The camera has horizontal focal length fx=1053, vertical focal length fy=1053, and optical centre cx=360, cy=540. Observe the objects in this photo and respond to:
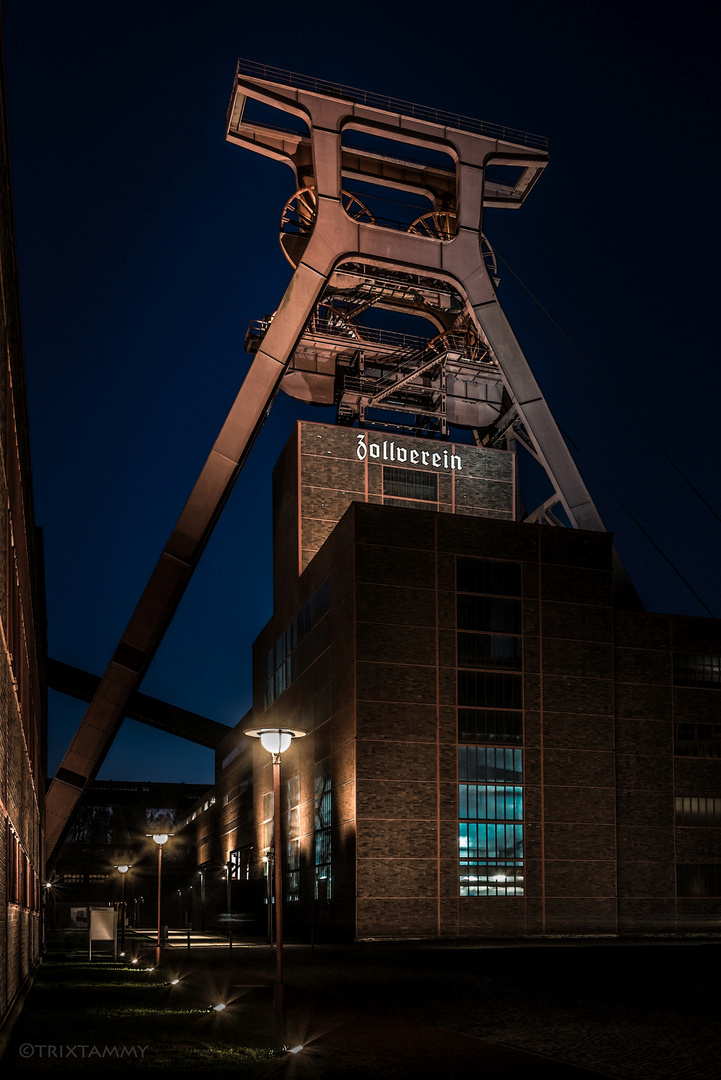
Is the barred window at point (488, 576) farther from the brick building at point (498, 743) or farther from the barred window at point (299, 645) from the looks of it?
the barred window at point (299, 645)

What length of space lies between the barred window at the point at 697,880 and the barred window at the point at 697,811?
62.5 inches

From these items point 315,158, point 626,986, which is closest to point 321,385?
point 315,158

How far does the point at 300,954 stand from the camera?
29.9 meters

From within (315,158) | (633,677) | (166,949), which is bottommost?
(166,949)

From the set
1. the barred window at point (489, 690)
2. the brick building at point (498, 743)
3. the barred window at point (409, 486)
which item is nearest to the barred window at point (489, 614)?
the brick building at point (498, 743)

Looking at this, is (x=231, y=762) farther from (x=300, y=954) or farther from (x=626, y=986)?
(x=626, y=986)

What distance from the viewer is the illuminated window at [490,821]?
1453 inches

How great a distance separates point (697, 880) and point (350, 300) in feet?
108

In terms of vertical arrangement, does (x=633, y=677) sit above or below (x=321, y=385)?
below

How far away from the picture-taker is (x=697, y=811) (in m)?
40.8

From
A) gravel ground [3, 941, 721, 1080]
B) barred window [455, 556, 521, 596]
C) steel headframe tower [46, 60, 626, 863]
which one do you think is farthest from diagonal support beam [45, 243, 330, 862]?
gravel ground [3, 941, 721, 1080]

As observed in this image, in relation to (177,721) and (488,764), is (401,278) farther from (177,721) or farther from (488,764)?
(177,721)

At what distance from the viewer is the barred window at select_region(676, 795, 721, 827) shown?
40.6 metres

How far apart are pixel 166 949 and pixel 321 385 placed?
1235 inches
